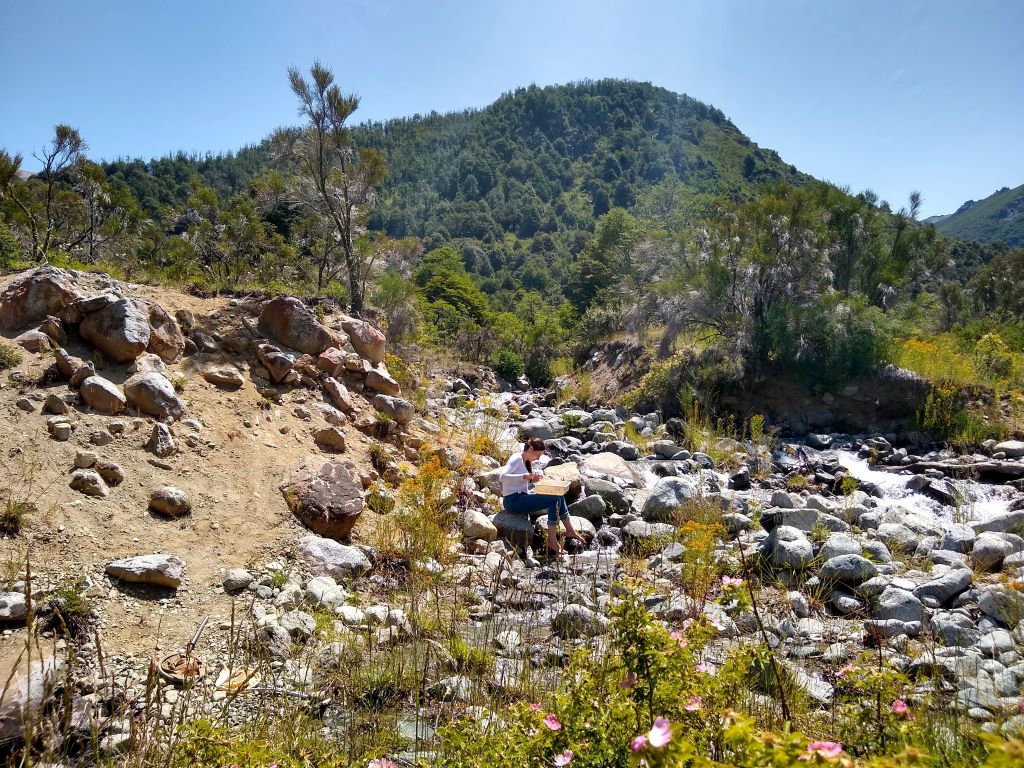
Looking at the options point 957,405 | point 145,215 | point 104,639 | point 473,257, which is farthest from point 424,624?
point 473,257

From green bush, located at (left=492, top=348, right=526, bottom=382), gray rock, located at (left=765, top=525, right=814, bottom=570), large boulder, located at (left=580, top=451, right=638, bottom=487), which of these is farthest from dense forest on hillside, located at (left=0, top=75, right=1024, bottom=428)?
gray rock, located at (left=765, top=525, right=814, bottom=570)

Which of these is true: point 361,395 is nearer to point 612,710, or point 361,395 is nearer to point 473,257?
point 612,710

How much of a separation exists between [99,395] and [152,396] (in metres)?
0.44

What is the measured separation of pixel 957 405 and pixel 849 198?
33.3 ft

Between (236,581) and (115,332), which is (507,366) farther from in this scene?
(236,581)

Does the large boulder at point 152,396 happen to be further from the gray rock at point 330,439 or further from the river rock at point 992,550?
the river rock at point 992,550

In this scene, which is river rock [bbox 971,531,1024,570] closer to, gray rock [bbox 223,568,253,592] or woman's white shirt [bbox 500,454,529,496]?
woman's white shirt [bbox 500,454,529,496]

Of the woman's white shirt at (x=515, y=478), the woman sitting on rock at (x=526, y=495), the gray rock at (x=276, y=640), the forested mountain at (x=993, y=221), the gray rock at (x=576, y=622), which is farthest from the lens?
the forested mountain at (x=993, y=221)

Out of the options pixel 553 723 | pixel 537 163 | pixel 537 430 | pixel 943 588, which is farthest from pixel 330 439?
pixel 537 163

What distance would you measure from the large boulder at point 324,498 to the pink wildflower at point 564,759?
419 cm

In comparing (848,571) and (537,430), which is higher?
(537,430)

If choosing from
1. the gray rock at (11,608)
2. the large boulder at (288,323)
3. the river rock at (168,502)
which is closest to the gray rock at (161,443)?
the river rock at (168,502)

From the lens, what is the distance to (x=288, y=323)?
7.81 m

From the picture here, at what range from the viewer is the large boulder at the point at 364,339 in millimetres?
8969
